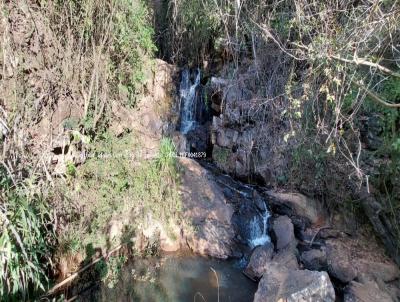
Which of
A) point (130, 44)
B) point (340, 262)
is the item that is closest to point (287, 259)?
point (340, 262)

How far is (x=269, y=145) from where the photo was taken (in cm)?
627

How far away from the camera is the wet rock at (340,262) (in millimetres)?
4391

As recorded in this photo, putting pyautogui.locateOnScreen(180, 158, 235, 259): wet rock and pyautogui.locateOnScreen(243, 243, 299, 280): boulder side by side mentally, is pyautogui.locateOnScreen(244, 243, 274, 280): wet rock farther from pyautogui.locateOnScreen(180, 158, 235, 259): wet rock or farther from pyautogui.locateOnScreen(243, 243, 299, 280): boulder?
pyautogui.locateOnScreen(180, 158, 235, 259): wet rock

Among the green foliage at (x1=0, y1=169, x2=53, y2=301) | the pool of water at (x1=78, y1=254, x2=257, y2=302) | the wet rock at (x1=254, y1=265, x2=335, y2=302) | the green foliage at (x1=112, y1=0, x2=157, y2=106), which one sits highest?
the green foliage at (x1=112, y1=0, x2=157, y2=106)

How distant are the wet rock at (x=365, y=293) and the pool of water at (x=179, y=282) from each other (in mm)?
1159

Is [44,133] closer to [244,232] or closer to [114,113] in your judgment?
[114,113]

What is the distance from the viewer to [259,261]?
15.4 feet

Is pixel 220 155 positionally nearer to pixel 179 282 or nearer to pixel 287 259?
pixel 287 259

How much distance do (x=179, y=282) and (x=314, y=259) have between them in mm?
1861

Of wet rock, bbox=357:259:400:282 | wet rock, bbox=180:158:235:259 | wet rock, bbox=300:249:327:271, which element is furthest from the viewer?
wet rock, bbox=180:158:235:259

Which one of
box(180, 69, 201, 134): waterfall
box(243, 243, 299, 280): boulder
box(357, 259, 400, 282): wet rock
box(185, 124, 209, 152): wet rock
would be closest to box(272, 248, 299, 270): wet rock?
box(243, 243, 299, 280): boulder

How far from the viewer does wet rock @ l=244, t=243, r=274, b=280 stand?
462cm

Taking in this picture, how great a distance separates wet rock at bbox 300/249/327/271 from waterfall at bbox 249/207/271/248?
0.69m

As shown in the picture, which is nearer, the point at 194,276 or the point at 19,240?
the point at 19,240
